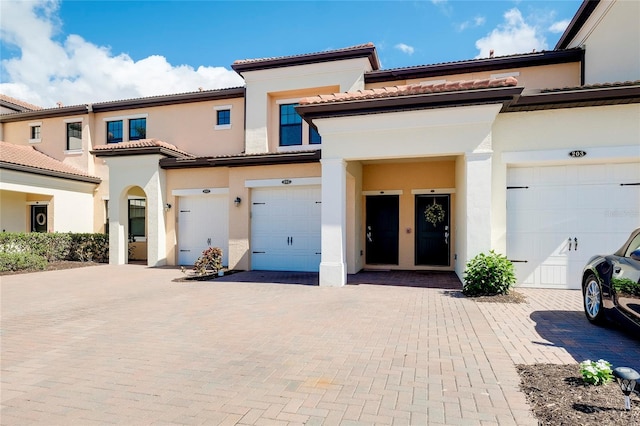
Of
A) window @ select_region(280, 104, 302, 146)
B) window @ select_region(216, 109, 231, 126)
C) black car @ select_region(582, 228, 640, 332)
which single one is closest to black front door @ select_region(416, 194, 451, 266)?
window @ select_region(280, 104, 302, 146)

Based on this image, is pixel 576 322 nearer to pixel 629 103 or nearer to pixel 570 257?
pixel 570 257

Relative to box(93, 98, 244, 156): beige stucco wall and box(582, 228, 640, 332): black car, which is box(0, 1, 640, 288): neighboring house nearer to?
box(93, 98, 244, 156): beige stucco wall

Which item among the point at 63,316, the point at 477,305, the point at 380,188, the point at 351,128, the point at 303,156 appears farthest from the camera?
the point at 380,188

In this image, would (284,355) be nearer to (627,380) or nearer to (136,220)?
(627,380)

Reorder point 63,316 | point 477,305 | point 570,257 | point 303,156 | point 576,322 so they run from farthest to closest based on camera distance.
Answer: point 303,156 < point 570,257 < point 477,305 < point 63,316 < point 576,322

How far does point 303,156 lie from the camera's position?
36.7ft

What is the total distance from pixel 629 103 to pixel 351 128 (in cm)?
599

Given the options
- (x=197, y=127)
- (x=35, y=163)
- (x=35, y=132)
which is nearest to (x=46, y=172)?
(x=35, y=163)

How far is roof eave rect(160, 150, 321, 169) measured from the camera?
11.2 m

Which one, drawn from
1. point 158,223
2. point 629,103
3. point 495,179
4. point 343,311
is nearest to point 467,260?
point 495,179

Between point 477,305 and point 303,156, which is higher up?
point 303,156

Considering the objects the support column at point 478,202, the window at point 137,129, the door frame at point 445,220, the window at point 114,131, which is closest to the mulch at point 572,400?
the support column at point 478,202

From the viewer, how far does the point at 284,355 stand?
449 cm

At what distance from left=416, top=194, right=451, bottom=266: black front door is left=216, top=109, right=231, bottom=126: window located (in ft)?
29.2
